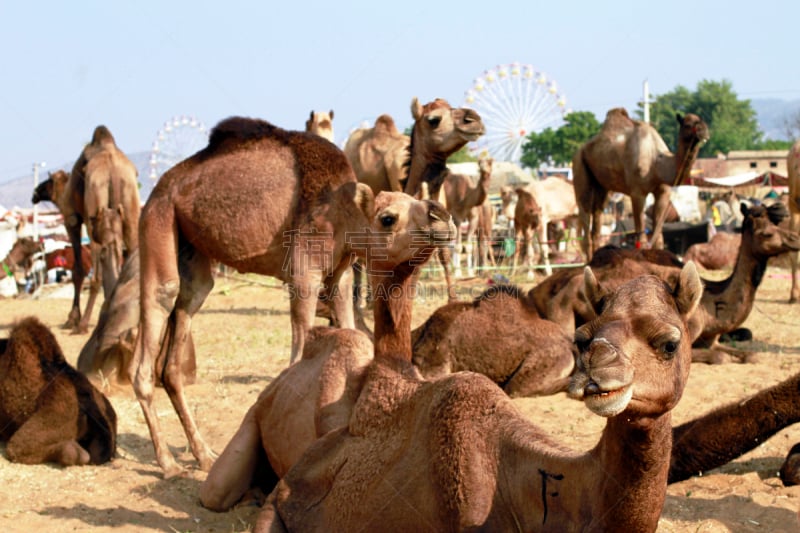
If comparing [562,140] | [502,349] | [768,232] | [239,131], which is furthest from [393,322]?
[562,140]

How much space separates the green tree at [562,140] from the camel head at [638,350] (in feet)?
253

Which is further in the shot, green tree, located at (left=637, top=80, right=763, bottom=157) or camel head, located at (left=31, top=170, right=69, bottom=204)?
green tree, located at (left=637, top=80, right=763, bottom=157)

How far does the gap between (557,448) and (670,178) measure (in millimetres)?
12663

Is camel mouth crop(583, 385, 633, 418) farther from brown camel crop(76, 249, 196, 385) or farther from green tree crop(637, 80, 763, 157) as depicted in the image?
green tree crop(637, 80, 763, 157)

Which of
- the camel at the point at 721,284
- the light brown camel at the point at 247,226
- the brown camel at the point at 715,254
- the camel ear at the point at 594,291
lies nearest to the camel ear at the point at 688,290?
the camel ear at the point at 594,291

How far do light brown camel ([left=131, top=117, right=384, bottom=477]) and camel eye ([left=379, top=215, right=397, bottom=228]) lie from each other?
1783 mm

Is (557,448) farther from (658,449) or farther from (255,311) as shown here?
(255,311)

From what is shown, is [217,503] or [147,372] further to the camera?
[147,372]

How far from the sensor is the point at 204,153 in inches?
272

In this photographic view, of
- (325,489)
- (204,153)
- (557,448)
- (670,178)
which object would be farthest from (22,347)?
(670,178)

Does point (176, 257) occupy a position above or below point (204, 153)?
below

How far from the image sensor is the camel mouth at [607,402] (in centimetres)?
250

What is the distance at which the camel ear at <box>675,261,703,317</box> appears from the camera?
112 inches

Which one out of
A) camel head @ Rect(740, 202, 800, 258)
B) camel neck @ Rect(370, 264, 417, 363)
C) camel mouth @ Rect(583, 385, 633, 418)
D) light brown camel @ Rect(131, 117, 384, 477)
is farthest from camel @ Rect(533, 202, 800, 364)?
camel mouth @ Rect(583, 385, 633, 418)
